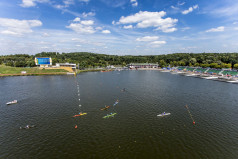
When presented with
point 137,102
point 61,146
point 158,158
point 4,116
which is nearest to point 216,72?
point 137,102

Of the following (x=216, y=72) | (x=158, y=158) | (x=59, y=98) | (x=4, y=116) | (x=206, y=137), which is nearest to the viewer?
(x=158, y=158)

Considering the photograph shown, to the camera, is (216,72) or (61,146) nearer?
(61,146)

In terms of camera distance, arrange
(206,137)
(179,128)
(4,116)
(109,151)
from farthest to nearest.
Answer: (4,116) → (179,128) → (206,137) → (109,151)

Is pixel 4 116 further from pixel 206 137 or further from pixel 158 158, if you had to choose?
pixel 206 137

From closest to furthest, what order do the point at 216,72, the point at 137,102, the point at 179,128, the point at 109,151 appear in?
the point at 109,151 → the point at 179,128 → the point at 137,102 → the point at 216,72

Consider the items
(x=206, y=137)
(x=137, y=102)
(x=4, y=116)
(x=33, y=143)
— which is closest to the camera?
(x=33, y=143)

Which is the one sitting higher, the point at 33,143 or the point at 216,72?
the point at 216,72

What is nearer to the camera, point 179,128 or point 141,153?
point 141,153

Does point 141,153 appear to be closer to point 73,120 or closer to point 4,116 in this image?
point 73,120

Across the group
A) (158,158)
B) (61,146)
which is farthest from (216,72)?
(61,146)
